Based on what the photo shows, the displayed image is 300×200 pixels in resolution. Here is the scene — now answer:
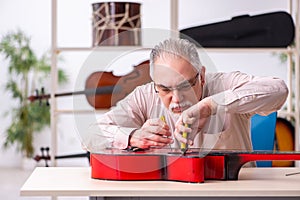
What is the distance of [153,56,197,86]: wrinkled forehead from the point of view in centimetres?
180

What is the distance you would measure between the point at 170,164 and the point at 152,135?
91 millimetres

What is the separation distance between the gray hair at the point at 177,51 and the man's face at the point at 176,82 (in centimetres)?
1

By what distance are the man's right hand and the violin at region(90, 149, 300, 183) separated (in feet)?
0.08

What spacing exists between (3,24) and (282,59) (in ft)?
7.35

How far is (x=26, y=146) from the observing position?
5.60 metres

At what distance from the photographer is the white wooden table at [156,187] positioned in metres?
1.73

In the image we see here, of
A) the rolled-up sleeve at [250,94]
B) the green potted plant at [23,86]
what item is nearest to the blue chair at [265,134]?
the rolled-up sleeve at [250,94]

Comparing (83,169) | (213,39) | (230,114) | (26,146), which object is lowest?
(26,146)

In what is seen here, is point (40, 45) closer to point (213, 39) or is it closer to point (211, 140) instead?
point (213, 39)

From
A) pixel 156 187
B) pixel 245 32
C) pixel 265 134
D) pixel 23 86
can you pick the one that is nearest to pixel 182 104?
pixel 156 187

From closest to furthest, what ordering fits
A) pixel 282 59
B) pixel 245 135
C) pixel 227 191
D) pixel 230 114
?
pixel 227 191 → pixel 230 114 → pixel 245 135 → pixel 282 59

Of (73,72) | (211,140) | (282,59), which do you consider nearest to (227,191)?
(211,140)

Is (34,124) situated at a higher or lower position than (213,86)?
lower

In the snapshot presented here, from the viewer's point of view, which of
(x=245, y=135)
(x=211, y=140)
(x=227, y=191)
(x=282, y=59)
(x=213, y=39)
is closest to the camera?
(x=227, y=191)
